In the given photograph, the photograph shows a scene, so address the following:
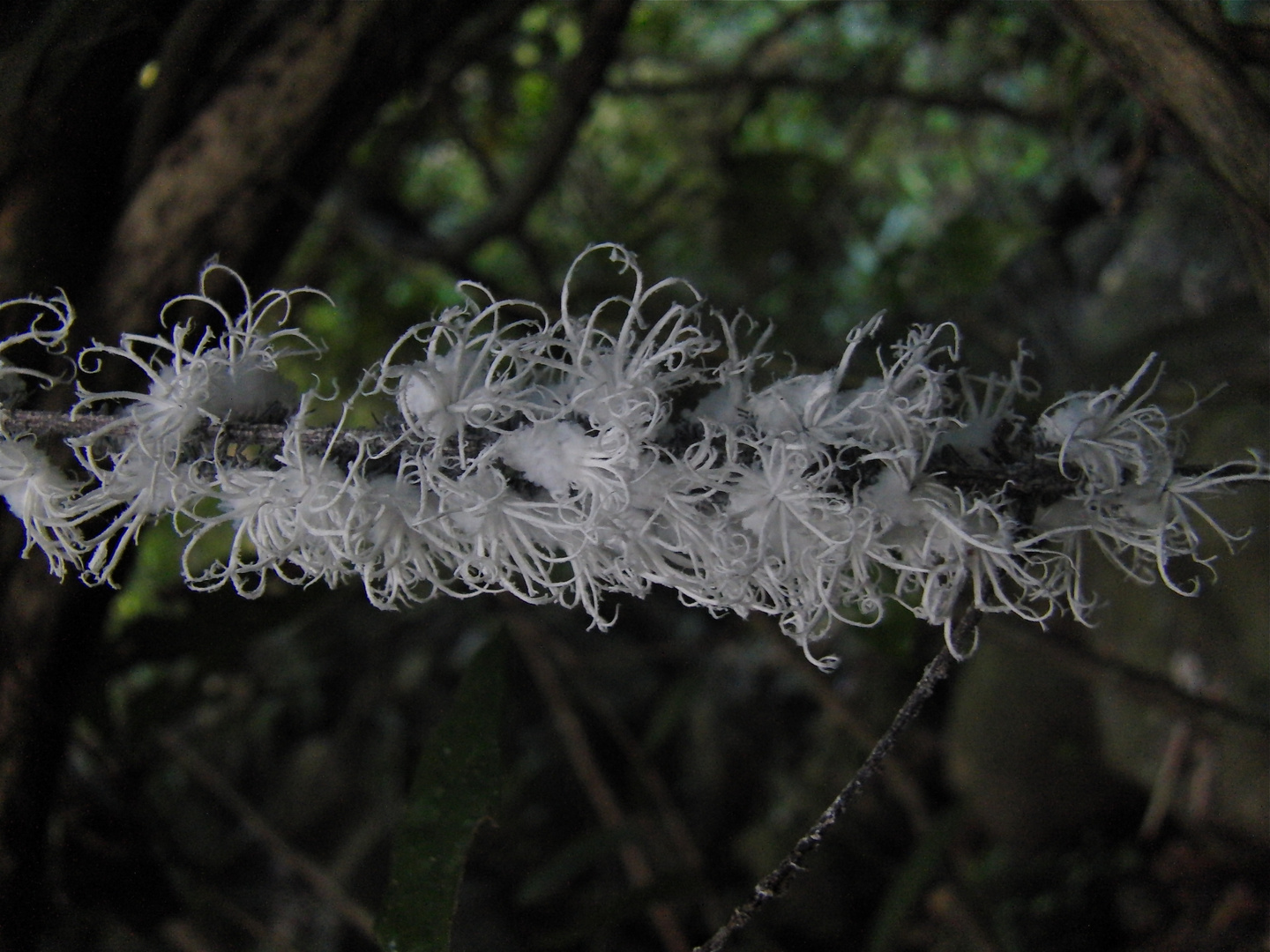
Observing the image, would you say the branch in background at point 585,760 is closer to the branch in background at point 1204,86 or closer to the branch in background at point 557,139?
the branch in background at point 557,139

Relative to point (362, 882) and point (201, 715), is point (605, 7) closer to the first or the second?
point (362, 882)

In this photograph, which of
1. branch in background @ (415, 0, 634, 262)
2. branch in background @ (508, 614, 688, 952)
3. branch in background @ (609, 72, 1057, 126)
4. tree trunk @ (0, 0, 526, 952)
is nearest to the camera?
tree trunk @ (0, 0, 526, 952)

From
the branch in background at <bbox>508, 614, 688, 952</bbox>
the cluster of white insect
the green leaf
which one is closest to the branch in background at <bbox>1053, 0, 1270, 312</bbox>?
the cluster of white insect

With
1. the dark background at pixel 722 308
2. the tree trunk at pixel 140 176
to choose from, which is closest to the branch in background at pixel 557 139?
the dark background at pixel 722 308

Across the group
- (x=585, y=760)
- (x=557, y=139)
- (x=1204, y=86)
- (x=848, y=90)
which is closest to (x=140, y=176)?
(x=557, y=139)

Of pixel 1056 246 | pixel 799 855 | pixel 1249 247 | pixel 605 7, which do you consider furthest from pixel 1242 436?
pixel 799 855

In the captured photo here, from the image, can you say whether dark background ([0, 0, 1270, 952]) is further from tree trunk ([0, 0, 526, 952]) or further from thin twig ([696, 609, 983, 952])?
thin twig ([696, 609, 983, 952])
